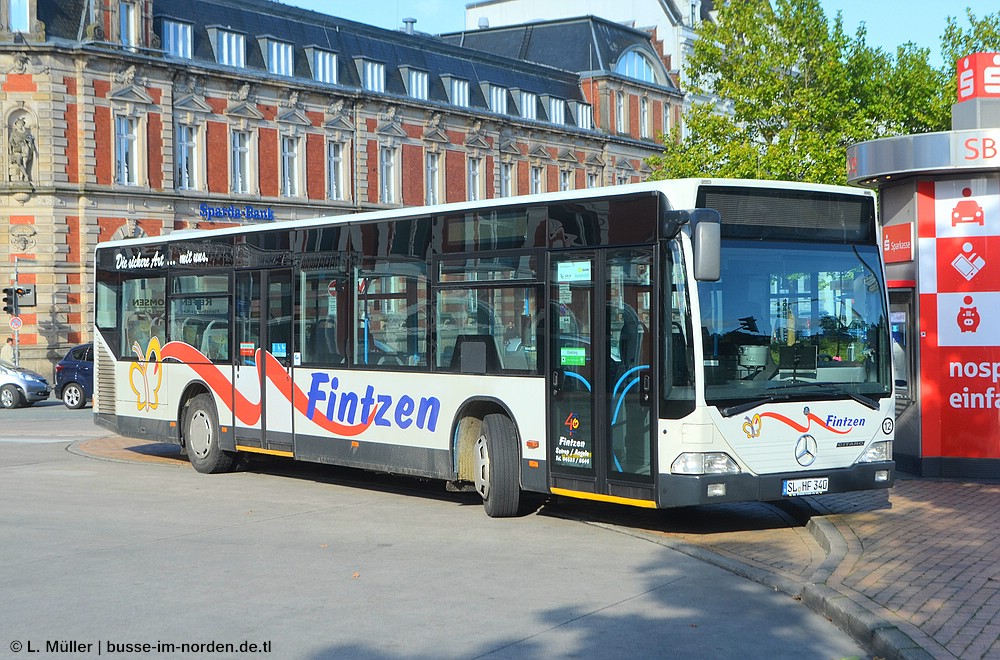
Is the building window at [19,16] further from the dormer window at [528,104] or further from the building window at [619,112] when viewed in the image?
the building window at [619,112]

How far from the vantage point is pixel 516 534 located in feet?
37.6

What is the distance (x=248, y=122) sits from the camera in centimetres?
5197

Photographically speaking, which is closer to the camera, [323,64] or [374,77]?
[323,64]

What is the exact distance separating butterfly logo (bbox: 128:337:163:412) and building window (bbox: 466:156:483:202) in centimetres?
4400

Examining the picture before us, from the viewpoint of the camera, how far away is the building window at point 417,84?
2295 inches

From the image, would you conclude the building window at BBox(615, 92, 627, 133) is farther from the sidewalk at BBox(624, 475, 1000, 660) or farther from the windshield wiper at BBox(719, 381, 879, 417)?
the windshield wiper at BBox(719, 381, 879, 417)

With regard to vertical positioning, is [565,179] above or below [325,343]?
above

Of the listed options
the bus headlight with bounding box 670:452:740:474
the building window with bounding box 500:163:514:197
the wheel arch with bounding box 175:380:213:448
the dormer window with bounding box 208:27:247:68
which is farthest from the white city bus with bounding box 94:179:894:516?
the building window with bounding box 500:163:514:197

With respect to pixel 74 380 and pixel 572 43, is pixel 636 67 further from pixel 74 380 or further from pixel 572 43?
pixel 74 380

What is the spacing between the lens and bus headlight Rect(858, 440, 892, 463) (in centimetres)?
1139

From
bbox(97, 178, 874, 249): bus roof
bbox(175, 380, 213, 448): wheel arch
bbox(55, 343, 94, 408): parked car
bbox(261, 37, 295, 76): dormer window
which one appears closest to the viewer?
bbox(97, 178, 874, 249): bus roof

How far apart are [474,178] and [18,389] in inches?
1248

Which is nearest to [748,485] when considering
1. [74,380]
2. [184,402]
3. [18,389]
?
[184,402]

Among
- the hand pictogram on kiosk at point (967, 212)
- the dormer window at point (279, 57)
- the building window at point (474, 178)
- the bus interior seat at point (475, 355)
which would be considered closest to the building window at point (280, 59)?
the dormer window at point (279, 57)
